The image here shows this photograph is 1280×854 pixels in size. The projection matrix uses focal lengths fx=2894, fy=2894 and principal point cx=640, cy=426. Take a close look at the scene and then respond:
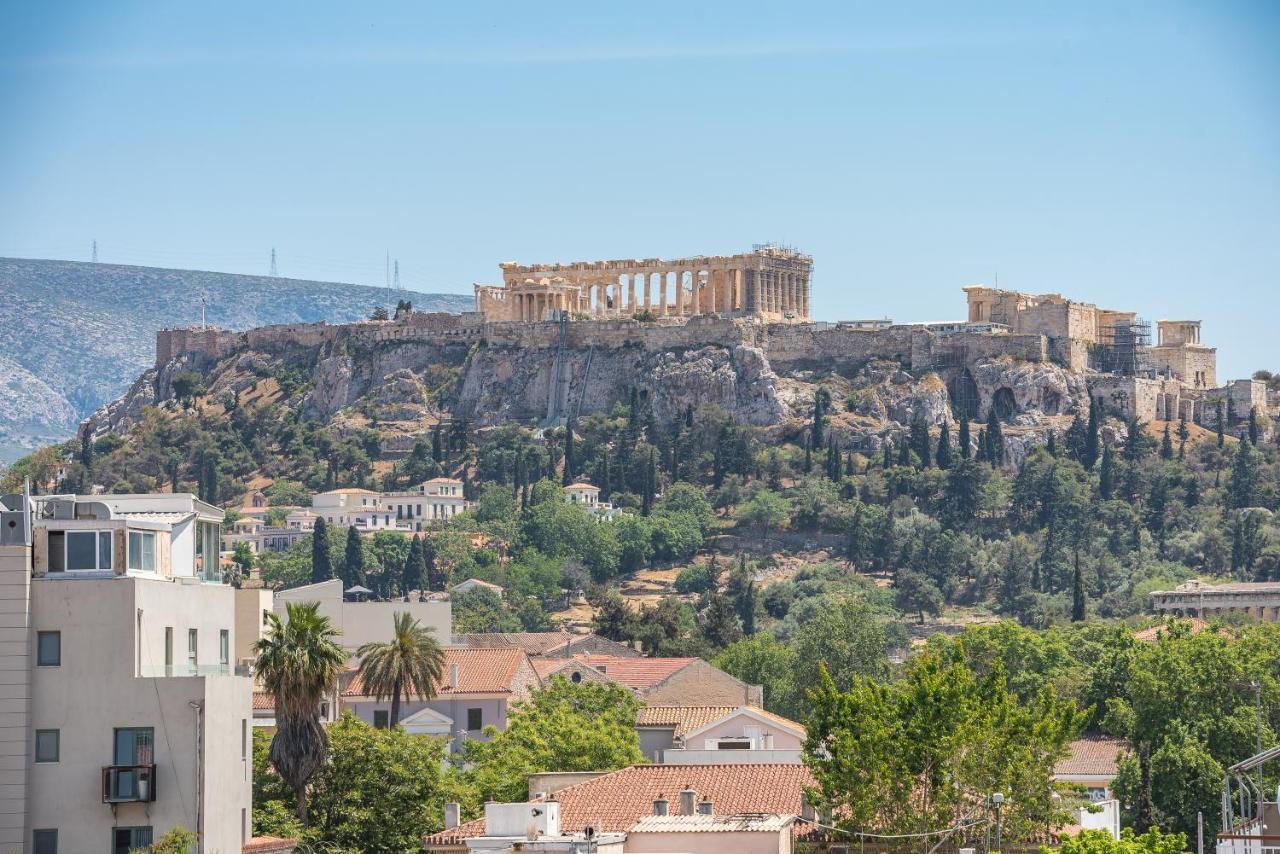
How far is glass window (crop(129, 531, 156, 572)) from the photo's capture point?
57531 mm

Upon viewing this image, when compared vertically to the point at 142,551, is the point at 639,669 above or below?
below

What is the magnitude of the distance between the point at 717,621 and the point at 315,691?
9837 cm

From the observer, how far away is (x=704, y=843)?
6091 centimetres

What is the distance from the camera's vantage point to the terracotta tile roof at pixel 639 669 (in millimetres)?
123688

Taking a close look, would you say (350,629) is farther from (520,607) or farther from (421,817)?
(520,607)

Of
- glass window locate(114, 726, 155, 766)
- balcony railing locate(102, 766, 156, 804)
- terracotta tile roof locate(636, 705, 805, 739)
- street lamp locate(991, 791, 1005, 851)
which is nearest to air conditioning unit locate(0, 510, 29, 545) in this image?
glass window locate(114, 726, 155, 766)

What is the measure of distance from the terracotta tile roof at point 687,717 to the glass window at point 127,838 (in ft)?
139

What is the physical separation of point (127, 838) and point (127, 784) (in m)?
1.04

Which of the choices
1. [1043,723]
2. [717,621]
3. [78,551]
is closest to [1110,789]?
[1043,723]

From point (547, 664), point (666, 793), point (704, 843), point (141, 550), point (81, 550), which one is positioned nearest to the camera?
point (81, 550)

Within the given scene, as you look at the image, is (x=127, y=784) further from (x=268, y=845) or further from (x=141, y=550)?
(x=268, y=845)

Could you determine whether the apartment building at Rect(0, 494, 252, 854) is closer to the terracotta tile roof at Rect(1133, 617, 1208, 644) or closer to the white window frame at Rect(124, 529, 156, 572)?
the white window frame at Rect(124, 529, 156, 572)

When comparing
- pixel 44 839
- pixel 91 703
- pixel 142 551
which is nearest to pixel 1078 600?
pixel 142 551

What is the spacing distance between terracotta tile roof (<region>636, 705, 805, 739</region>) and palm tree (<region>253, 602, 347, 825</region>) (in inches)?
1040
